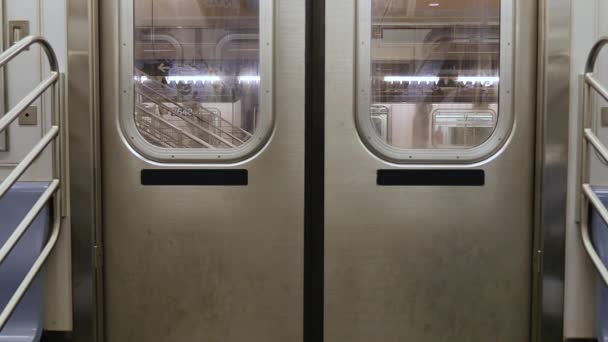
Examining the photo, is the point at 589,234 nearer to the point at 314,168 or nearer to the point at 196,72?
the point at 314,168

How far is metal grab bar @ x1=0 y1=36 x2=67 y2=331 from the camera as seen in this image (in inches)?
71.9

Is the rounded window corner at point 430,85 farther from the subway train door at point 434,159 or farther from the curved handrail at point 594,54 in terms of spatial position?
the curved handrail at point 594,54

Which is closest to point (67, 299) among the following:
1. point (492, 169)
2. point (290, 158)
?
point (290, 158)

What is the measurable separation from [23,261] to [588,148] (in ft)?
8.60

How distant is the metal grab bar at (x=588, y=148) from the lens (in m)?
1.95

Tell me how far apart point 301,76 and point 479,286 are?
127cm

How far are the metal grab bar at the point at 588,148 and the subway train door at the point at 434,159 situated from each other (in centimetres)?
21

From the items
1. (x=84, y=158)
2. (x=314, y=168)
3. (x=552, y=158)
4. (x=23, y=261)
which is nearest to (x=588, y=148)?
(x=552, y=158)

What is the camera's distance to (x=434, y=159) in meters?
2.16

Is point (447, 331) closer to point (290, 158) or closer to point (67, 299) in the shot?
point (290, 158)

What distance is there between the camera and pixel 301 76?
218cm

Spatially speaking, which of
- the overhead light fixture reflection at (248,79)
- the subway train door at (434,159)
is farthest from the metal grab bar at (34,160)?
the subway train door at (434,159)

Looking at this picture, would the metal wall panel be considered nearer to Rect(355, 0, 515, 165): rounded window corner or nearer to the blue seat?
the blue seat

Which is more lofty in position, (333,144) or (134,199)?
(333,144)
